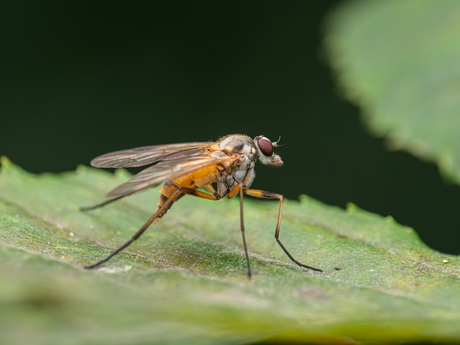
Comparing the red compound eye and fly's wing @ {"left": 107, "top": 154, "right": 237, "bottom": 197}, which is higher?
the red compound eye

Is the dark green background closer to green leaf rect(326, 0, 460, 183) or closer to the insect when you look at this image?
green leaf rect(326, 0, 460, 183)

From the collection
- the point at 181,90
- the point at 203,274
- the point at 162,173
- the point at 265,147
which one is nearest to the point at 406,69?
the point at 265,147

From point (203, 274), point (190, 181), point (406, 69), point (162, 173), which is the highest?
point (406, 69)

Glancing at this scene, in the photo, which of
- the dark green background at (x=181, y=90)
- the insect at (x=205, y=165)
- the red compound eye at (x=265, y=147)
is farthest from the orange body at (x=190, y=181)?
the dark green background at (x=181, y=90)

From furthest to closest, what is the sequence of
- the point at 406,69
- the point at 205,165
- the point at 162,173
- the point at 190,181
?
the point at 406,69
the point at 190,181
the point at 205,165
the point at 162,173

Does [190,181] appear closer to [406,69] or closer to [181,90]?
[406,69]

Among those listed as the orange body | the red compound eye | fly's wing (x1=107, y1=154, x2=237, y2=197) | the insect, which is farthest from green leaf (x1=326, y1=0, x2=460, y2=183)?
fly's wing (x1=107, y1=154, x2=237, y2=197)

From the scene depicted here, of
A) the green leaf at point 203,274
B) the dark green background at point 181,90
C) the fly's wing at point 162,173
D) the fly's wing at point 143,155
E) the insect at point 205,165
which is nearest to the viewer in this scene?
the green leaf at point 203,274

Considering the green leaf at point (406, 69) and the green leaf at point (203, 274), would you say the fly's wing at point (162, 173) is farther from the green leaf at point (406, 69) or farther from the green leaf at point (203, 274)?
the green leaf at point (406, 69)
